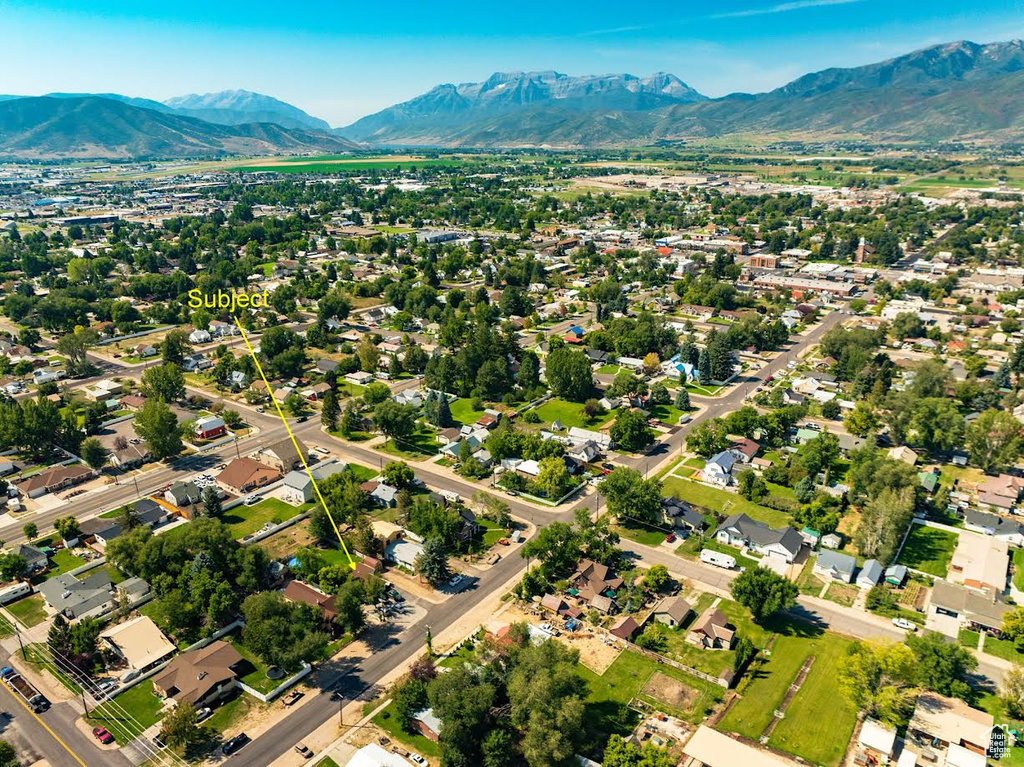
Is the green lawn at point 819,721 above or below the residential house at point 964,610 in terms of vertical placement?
below

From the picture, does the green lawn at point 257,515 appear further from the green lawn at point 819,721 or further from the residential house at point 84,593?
the green lawn at point 819,721

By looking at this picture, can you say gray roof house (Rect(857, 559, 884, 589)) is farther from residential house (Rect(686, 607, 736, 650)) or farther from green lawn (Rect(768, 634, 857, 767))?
residential house (Rect(686, 607, 736, 650))

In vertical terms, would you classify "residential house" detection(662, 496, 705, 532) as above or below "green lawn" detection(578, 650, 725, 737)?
above

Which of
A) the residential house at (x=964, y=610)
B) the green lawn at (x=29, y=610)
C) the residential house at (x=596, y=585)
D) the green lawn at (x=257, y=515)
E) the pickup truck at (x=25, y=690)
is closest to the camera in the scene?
the pickup truck at (x=25, y=690)

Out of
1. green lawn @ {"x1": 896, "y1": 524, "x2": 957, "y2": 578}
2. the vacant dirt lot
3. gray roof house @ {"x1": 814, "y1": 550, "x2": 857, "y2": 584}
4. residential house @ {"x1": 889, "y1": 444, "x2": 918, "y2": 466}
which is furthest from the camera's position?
residential house @ {"x1": 889, "y1": 444, "x2": 918, "y2": 466}

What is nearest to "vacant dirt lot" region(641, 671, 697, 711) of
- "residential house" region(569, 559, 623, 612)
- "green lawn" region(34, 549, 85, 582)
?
"residential house" region(569, 559, 623, 612)

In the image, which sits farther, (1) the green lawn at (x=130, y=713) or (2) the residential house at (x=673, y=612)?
(2) the residential house at (x=673, y=612)

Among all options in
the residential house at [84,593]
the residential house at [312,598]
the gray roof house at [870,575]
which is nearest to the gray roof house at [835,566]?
the gray roof house at [870,575]
